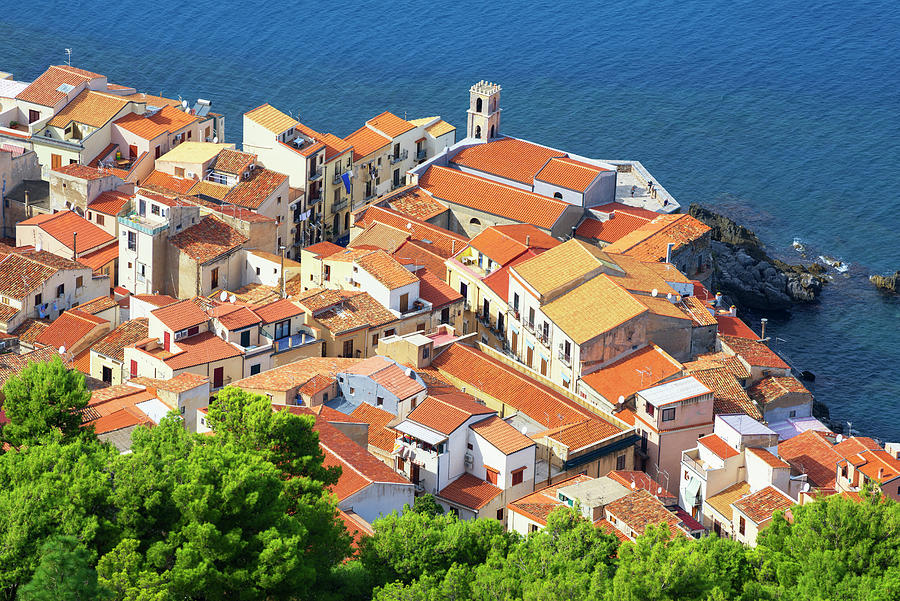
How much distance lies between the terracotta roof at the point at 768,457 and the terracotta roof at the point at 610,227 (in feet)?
98.6

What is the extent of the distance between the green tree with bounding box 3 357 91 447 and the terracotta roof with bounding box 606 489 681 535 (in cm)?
2562

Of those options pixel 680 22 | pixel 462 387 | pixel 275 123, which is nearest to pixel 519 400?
pixel 462 387

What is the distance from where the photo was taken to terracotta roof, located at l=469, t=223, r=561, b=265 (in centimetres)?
10806

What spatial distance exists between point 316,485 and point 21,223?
4559 cm

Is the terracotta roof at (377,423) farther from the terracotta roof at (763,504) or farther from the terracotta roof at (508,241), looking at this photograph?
the terracotta roof at (508,241)

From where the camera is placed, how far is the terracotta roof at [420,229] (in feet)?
368

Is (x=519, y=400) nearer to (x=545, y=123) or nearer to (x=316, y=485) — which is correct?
(x=316, y=485)

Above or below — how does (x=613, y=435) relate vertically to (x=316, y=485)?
below

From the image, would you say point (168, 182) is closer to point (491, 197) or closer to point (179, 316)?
point (179, 316)

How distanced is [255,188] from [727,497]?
3992 centimetres

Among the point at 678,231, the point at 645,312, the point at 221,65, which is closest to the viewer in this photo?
the point at 645,312

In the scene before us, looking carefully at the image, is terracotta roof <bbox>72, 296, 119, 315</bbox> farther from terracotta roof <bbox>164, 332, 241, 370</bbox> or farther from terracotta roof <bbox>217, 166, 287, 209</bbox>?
terracotta roof <bbox>217, 166, 287, 209</bbox>

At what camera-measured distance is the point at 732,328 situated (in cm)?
10656

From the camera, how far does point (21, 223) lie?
107625 millimetres
